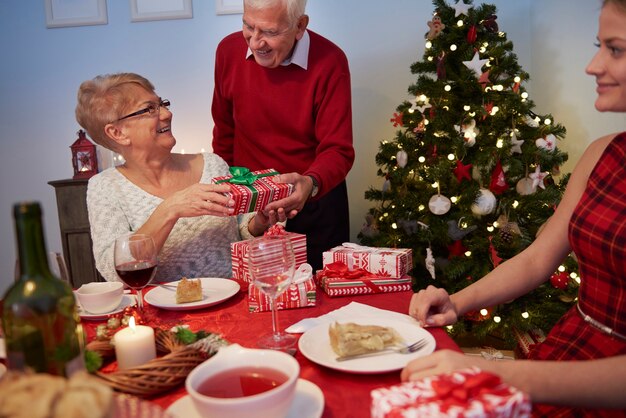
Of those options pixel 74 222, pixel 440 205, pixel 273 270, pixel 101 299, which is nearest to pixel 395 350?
pixel 273 270

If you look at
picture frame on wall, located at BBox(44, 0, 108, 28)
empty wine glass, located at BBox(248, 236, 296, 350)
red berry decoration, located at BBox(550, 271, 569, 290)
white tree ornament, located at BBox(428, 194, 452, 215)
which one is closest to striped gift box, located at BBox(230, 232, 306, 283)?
empty wine glass, located at BBox(248, 236, 296, 350)

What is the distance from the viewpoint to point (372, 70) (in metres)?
3.80

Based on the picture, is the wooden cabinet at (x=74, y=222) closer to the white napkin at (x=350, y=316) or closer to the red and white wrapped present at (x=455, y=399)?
the white napkin at (x=350, y=316)

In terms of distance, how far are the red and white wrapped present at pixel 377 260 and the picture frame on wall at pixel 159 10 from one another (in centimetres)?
278

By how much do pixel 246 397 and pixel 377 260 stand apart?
88cm

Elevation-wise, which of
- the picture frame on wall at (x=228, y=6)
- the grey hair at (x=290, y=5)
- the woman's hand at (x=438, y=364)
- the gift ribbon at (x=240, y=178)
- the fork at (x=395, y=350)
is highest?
the picture frame on wall at (x=228, y=6)

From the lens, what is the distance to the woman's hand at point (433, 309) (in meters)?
1.19

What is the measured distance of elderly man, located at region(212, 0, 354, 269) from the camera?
2.28m

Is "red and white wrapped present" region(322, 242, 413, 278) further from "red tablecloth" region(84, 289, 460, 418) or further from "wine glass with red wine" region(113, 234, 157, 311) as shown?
"wine glass with red wine" region(113, 234, 157, 311)

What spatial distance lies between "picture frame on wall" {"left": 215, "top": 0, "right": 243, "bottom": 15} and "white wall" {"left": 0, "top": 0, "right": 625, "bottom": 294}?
0.17 feet

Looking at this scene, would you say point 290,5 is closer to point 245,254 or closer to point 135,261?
point 245,254

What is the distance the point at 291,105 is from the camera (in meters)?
2.44

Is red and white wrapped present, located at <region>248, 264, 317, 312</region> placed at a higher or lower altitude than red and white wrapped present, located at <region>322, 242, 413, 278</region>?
lower

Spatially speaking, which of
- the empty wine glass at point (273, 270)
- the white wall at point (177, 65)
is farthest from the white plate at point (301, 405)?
the white wall at point (177, 65)
